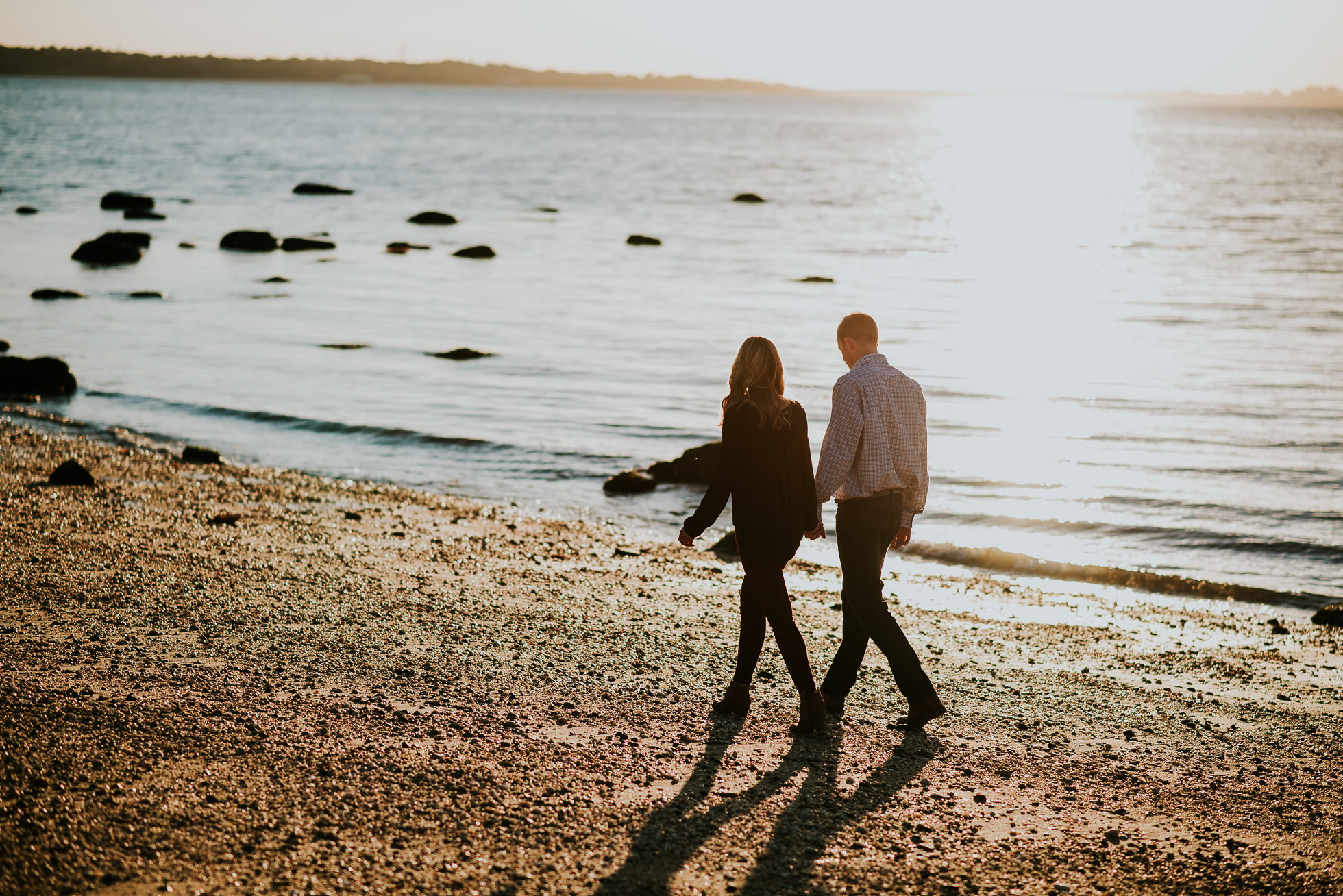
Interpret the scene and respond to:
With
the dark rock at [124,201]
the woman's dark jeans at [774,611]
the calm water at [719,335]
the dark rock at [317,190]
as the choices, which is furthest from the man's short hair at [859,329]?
the dark rock at [317,190]

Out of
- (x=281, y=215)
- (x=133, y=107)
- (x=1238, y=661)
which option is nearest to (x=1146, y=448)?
(x=1238, y=661)

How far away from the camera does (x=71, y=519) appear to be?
10383 mm

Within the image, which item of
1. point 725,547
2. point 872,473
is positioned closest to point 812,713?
point 872,473

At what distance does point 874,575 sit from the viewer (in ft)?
20.0

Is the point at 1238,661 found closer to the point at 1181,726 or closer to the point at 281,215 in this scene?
the point at 1181,726

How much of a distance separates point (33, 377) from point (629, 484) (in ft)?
37.4

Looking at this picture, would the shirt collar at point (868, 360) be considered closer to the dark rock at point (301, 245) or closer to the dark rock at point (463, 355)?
the dark rock at point (463, 355)

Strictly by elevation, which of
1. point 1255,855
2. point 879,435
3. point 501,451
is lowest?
point 501,451

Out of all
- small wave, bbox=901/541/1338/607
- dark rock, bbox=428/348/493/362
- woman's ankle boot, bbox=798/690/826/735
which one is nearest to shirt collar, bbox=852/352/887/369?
woman's ankle boot, bbox=798/690/826/735

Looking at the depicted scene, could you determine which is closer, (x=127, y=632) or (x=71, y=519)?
(x=127, y=632)

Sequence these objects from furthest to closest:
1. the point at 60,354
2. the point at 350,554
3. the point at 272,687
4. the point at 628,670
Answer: the point at 60,354, the point at 350,554, the point at 628,670, the point at 272,687

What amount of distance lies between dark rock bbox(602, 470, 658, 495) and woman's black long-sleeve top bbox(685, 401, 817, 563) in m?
8.31

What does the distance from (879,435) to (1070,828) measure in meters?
2.12

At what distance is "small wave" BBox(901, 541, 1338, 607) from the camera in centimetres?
1095
